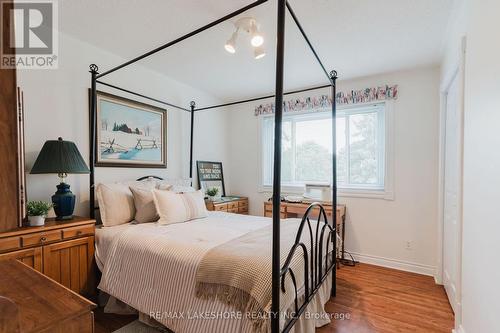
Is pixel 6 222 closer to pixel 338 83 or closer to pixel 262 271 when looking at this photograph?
pixel 262 271

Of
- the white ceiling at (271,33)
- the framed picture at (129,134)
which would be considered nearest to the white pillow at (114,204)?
the framed picture at (129,134)

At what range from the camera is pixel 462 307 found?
1698 mm

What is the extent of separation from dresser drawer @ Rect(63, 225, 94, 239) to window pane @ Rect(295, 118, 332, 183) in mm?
2855

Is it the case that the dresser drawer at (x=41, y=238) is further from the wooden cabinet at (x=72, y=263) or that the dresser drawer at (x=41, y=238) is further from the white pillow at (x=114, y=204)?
the white pillow at (x=114, y=204)

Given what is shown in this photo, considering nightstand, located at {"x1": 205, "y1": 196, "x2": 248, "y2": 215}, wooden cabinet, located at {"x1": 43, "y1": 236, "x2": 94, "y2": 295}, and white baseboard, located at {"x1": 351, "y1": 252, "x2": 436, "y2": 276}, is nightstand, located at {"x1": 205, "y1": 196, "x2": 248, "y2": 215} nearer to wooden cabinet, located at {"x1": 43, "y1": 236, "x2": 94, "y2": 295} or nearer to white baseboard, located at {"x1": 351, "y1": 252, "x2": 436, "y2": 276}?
wooden cabinet, located at {"x1": 43, "y1": 236, "x2": 94, "y2": 295}

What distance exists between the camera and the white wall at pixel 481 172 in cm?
115

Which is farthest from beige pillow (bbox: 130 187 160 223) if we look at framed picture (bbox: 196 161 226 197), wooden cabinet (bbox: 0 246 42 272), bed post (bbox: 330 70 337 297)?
bed post (bbox: 330 70 337 297)

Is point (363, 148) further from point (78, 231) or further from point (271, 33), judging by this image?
point (78, 231)

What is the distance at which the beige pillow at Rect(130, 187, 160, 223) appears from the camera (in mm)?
2414

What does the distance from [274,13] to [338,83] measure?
1.84 metres

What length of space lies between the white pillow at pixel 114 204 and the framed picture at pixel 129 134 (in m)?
0.45

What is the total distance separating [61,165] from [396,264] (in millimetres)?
3766

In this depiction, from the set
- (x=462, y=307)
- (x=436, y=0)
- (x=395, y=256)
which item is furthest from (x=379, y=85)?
(x=462, y=307)

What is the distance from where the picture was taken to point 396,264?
3119mm
